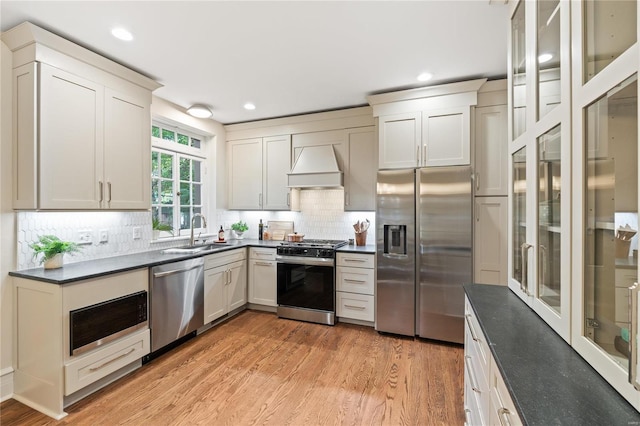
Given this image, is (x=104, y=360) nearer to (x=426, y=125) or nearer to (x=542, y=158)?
(x=542, y=158)

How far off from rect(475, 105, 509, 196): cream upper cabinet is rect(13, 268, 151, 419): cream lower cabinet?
134 inches

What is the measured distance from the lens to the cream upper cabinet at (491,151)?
289cm

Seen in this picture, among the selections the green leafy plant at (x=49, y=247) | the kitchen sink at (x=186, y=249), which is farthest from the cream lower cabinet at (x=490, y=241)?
the green leafy plant at (x=49, y=247)

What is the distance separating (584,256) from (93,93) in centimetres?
322

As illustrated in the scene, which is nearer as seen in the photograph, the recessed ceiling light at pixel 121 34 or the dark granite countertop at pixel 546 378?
the dark granite countertop at pixel 546 378

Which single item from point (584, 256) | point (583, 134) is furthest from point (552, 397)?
point (583, 134)

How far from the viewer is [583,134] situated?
0.90 m

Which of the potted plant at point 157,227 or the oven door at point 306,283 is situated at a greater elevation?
the potted plant at point 157,227

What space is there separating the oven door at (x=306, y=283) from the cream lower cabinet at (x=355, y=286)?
9 centimetres

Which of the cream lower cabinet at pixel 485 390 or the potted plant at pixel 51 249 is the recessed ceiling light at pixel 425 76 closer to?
the cream lower cabinet at pixel 485 390

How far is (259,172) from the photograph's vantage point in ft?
13.8

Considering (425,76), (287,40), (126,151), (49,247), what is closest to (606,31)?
(287,40)

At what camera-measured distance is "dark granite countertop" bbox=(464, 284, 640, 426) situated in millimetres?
699

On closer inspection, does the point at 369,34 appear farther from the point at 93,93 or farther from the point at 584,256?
the point at 93,93
